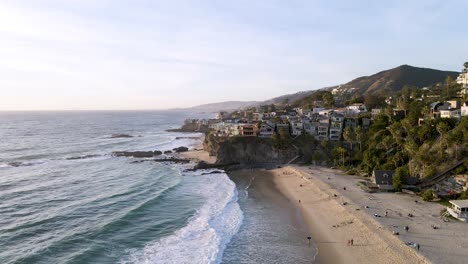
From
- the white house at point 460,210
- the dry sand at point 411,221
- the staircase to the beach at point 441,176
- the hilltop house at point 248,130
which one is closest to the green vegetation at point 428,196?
the dry sand at point 411,221

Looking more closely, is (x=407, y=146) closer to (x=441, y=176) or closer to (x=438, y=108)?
(x=441, y=176)

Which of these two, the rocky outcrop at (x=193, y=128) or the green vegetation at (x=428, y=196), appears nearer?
the green vegetation at (x=428, y=196)

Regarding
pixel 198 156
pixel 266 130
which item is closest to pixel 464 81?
pixel 266 130

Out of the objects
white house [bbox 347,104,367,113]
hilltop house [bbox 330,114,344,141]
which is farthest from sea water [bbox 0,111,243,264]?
white house [bbox 347,104,367,113]

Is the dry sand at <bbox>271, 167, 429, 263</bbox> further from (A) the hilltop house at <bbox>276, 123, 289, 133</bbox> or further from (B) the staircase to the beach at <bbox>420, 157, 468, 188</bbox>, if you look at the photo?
(A) the hilltop house at <bbox>276, 123, 289, 133</bbox>

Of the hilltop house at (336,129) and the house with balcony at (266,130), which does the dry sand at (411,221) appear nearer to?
the hilltop house at (336,129)

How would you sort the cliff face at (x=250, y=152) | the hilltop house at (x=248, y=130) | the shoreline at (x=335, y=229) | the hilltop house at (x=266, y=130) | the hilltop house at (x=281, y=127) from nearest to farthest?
Answer: the shoreline at (x=335, y=229)
the cliff face at (x=250, y=152)
the hilltop house at (x=266, y=130)
the hilltop house at (x=281, y=127)
the hilltop house at (x=248, y=130)

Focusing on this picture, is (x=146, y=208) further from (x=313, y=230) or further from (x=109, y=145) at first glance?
(x=109, y=145)
